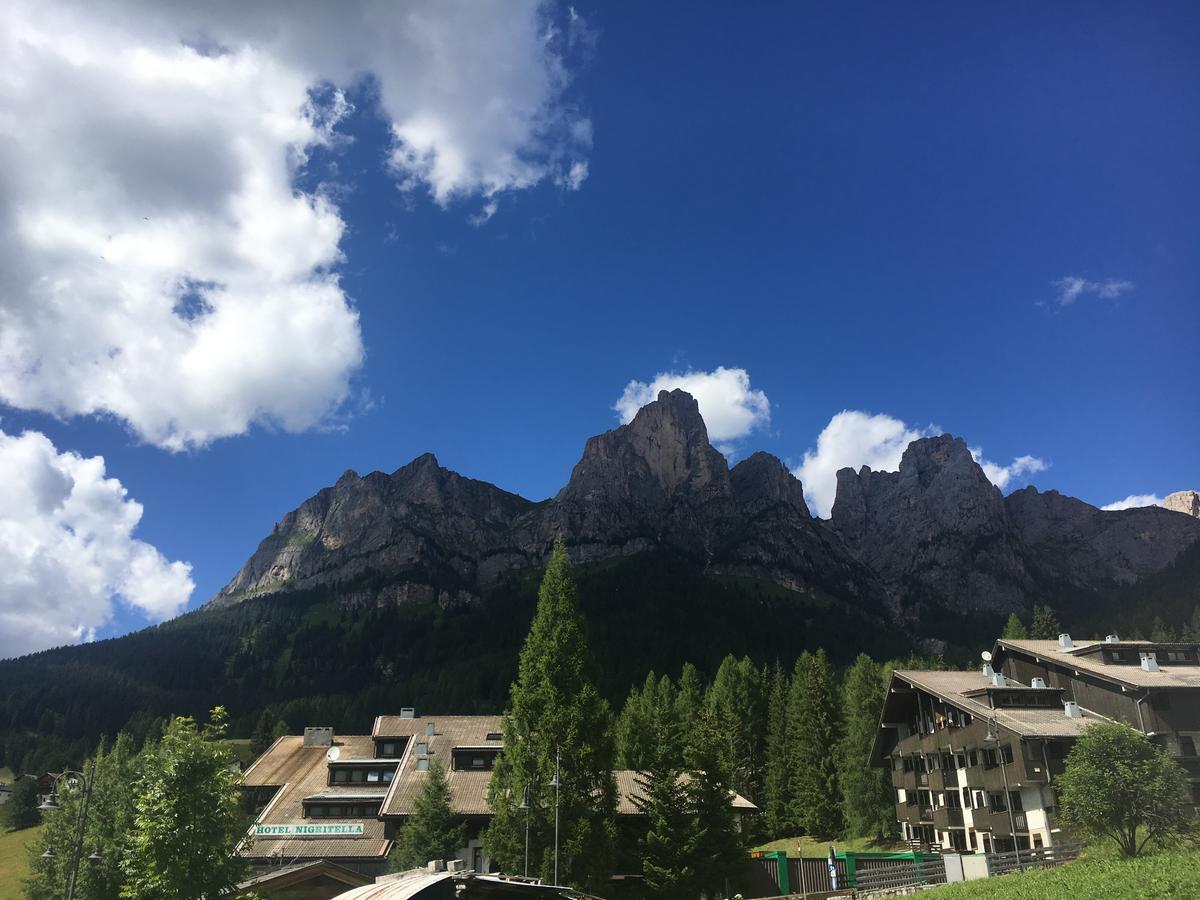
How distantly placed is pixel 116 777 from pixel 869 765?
196ft

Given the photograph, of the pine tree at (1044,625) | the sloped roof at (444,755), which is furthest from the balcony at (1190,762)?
the pine tree at (1044,625)

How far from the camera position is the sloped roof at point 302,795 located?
5578 centimetres

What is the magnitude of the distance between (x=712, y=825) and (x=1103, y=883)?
2180cm

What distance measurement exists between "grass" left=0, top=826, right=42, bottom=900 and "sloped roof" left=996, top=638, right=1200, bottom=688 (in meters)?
84.9

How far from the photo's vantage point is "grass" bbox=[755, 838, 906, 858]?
6869 cm

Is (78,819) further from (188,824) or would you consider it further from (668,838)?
(668,838)

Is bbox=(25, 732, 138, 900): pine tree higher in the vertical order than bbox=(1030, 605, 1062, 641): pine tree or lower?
lower

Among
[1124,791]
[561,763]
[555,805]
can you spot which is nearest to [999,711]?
[1124,791]

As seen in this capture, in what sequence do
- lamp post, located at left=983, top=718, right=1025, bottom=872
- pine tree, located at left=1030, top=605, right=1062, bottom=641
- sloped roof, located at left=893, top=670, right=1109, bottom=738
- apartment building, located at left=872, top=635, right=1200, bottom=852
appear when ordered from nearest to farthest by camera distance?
lamp post, located at left=983, top=718, right=1025, bottom=872, apartment building, located at left=872, top=635, right=1200, bottom=852, sloped roof, located at left=893, top=670, right=1109, bottom=738, pine tree, located at left=1030, top=605, right=1062, bottom=641

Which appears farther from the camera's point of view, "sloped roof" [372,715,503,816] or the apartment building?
"sloped roof" [372,715,503,816]

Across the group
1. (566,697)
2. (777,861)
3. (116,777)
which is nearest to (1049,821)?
(777,861)

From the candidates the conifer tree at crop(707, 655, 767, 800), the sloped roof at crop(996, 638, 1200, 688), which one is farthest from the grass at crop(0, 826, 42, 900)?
the sloped roof at crop(996, 638, 1200, 688)

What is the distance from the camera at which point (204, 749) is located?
27953mm

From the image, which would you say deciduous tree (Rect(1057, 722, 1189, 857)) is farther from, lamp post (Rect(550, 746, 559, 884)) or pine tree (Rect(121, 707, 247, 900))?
pine tree (Rect(121, 707, 247, 900))
